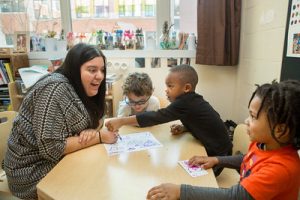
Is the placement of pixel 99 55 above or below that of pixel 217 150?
above

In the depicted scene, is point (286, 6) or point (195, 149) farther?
point (286, 6)

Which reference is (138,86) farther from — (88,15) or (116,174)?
(88,15)

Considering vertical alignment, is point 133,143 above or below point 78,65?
below

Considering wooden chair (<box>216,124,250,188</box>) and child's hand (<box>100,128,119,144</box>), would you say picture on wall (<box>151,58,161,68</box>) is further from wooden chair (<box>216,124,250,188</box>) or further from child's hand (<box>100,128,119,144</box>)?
child's hand (<box>100,128,119,144</box>)

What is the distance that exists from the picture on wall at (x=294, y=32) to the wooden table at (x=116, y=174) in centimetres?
71

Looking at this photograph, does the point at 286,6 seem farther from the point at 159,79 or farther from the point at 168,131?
the point at 159,79

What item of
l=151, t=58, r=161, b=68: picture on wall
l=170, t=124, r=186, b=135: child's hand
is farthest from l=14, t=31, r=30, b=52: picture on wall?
l=170, t=124, r=186, b=135: child's hand

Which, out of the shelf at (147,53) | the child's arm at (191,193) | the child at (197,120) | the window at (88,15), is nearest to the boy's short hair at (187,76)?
the child at (197,120)

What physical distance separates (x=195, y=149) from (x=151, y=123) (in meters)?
0.31

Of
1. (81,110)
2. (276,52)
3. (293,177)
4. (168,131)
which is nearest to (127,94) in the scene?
(168,131)

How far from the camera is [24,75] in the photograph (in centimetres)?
265

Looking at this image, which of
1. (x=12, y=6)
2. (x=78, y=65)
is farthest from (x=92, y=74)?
(x=12, y=6)

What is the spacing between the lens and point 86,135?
1269mm

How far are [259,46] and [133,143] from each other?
1.40 metres
